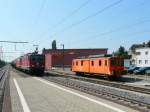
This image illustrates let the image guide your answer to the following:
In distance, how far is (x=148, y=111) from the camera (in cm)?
1552

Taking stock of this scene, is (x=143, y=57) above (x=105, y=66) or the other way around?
above

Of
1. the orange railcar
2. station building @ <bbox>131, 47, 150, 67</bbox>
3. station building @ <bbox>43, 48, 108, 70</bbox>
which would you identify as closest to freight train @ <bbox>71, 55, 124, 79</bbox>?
the orange railcar

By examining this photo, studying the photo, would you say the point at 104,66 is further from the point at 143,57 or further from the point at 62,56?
the point at 62,56

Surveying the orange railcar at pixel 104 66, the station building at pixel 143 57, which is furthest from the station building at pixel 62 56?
the orange railcar at pixel 104 66

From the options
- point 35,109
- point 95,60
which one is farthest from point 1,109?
point 95,60

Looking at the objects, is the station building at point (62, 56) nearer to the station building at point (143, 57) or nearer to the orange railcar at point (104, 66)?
the station building at point (143, 57)

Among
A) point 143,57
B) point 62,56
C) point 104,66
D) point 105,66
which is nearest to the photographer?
point 105,66

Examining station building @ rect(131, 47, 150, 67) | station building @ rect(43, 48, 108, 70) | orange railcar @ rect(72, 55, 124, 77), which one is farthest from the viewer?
station building @ rect(43, 48, 108, 70)

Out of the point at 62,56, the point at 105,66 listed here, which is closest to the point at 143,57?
the point at 62,56

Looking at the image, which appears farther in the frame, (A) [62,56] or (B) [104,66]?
(A) [62,56]

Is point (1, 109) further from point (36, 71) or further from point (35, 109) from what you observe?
point (36, 71)

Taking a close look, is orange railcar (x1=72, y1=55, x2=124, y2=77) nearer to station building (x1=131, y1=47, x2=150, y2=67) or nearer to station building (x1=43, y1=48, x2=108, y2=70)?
station building (x1=131, y1=47, x2=150, y2=67)

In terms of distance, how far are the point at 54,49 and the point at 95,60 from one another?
93908mm

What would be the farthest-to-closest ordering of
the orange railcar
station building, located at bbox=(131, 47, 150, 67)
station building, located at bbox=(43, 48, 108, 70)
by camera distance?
station building, located at bbox=(43, 48, 108, 70), station building, located at bbox=(131, 47, 150, 67), the orange railcar
